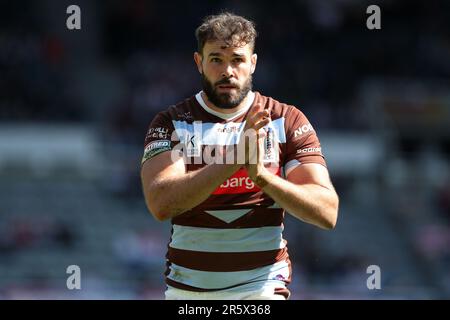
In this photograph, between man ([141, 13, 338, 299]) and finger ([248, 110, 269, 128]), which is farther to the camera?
man ([141, 13, 338, 299])

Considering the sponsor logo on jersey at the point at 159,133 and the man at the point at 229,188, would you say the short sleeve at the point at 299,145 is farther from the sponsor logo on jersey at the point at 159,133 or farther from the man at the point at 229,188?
the sponsor logo on jersey at the point at 159,133

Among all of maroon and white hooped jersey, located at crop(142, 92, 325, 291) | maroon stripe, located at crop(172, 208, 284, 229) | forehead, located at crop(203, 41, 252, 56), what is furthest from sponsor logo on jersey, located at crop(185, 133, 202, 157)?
forehead, located at crop(203, 41, 252, 56)

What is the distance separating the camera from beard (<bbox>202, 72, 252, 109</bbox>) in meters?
5.39

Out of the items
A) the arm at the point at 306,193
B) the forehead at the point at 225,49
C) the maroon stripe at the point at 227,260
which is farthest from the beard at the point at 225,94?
the maroon stripe at the point at 227,260

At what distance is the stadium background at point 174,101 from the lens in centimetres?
1808

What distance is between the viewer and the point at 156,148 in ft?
17.7

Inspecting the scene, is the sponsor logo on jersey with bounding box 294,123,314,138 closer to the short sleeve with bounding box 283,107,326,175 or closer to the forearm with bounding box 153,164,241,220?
the short sleeve with bounding box 283,107,326,175

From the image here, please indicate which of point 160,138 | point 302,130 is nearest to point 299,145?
point 302,130

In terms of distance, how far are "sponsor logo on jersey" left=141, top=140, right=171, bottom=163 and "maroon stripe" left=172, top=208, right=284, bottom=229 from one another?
1.12 feet

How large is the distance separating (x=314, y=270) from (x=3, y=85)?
278 inches

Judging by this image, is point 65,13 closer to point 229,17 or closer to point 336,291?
point 336,291

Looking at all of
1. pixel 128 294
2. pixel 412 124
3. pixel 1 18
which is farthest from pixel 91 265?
pixel 412 124

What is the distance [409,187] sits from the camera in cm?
2089

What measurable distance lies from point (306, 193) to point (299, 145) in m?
0.40
